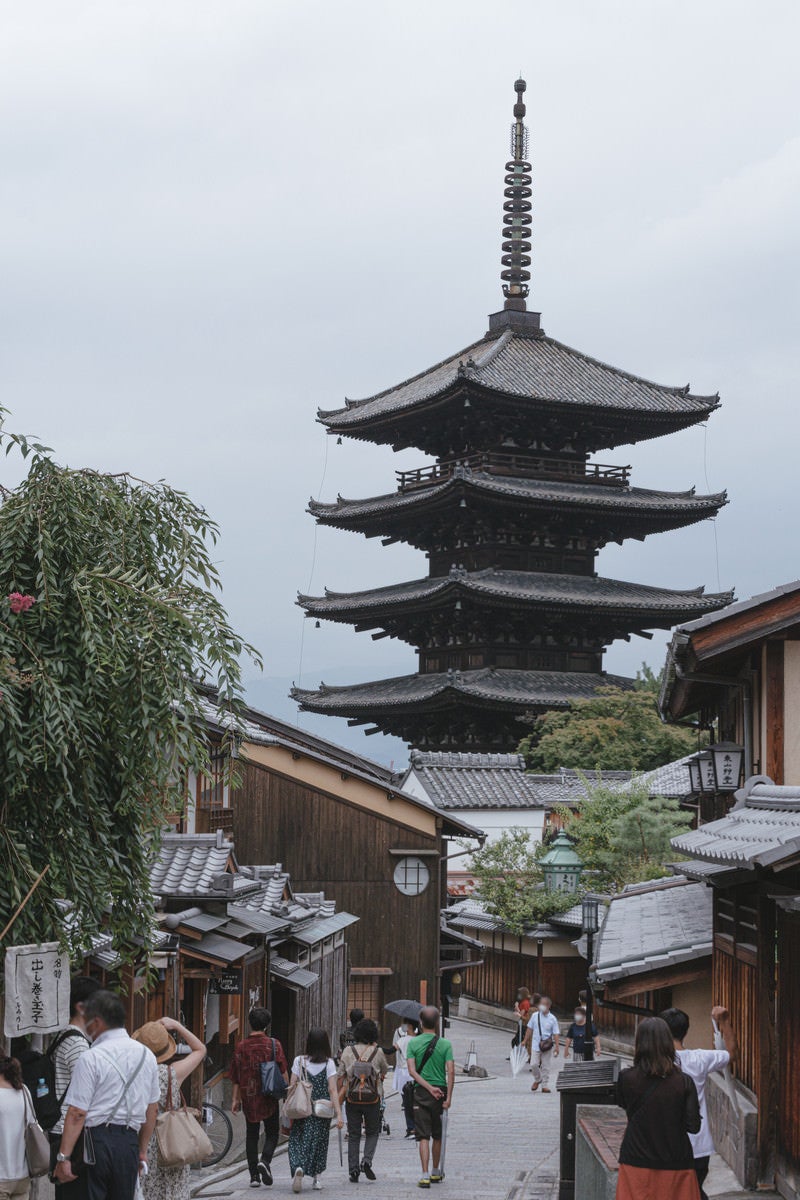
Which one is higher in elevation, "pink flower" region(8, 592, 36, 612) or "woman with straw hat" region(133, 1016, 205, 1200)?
"pink flower" region(8, 592, 36, 612)

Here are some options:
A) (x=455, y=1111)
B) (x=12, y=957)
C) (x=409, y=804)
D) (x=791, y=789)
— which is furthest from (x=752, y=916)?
(x=409, y=804)

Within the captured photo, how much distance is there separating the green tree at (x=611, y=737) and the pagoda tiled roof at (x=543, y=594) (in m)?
2.80

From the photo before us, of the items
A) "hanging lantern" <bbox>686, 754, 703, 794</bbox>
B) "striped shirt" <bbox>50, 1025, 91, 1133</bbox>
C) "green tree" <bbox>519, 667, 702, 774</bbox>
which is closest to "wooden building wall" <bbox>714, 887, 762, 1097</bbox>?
"hanging lantern" <bbox>686, 754, 703, 794</bbox>

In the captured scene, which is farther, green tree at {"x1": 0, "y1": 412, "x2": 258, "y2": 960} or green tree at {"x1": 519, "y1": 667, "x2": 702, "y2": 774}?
green tree at {"x1": 519, "y1": 667, "x2": 702, "y2": 774}

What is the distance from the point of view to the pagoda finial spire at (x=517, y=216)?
5116 cm

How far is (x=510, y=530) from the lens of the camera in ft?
152

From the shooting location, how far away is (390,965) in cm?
2875

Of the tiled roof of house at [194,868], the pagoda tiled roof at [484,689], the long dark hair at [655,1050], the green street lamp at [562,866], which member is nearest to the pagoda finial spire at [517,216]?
the pagoda tiled roof at [484,689]

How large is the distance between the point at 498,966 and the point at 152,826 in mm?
27736

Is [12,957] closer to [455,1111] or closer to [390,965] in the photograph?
[455,1111]

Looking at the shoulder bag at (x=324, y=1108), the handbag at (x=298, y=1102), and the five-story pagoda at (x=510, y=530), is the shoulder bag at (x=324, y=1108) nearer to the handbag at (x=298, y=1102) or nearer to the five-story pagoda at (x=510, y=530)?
the handbag at (x=298, y=1102)

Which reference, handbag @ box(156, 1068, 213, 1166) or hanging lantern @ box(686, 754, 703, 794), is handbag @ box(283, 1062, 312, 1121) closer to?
handbag @ box(156, 1068, 213, 1166)

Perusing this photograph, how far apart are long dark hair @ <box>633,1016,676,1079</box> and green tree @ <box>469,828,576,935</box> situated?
24.8m

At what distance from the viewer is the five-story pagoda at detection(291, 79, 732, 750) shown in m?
44.2
